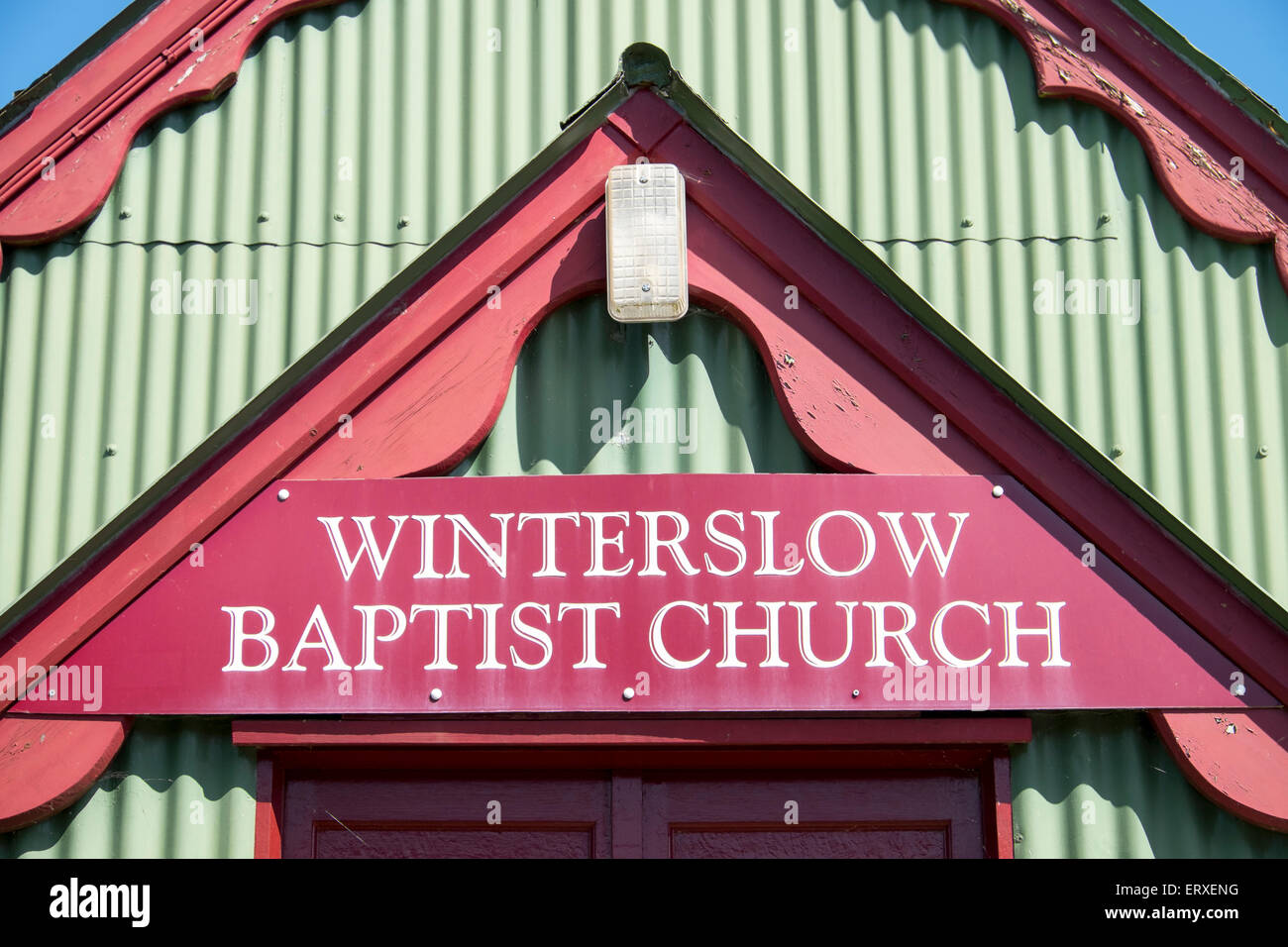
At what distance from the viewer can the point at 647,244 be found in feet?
18.7

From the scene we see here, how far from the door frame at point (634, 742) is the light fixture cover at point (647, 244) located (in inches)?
63.8

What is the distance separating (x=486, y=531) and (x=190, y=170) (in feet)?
8.97

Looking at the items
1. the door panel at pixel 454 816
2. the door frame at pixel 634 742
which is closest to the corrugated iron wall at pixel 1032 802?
the door frame at pixel 634 742

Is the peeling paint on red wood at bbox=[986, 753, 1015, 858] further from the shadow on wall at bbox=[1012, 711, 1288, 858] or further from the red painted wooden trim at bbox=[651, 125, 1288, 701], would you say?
the red painted wooden trim at bbox=[651, 125, 1288, 701]

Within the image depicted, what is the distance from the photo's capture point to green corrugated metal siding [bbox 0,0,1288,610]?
6449 mm

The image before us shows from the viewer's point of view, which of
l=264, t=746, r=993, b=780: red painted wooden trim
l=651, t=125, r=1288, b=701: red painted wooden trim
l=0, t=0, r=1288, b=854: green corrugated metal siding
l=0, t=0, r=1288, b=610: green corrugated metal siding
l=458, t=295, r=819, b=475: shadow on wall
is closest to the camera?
l=651, t=125, r=1288, b=701: red painted wooden trim

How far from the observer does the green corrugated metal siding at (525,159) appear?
6449 mm

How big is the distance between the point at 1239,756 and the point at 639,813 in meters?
2.27

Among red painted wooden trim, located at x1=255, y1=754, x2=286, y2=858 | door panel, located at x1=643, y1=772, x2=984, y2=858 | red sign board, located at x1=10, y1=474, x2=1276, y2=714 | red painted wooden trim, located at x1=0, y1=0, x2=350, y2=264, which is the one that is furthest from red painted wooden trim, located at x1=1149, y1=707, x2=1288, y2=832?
red painted wooden trim, located at x1=0, y1=0, x2=350, y2=264

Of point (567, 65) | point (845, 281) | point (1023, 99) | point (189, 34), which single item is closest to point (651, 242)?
point (845, 281)

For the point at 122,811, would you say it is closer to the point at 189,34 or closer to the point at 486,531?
the point at 486,531

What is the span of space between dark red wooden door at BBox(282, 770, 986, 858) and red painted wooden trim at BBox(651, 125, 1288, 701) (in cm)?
113

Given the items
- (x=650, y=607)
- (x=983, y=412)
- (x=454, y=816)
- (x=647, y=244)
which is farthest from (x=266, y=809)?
(x=983, y=412)

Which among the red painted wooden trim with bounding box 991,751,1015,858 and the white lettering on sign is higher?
the white lettering on sign
